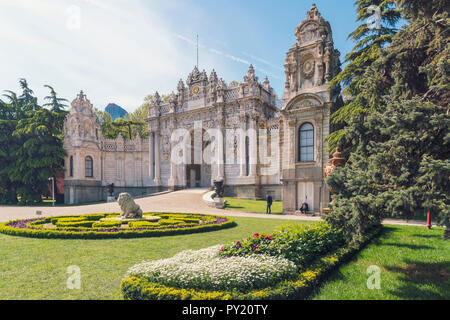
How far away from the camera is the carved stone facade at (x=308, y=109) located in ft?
63.5

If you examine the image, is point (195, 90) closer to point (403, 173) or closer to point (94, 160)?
point (94, 160)

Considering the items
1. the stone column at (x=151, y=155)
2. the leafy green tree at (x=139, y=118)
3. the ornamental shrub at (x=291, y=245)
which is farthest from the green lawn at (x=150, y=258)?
the leafy green tree at (x=139, y=118)

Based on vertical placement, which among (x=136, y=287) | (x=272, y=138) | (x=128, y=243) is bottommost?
(x=128, y=243)

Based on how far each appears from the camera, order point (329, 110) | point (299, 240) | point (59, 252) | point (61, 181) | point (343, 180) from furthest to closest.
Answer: point (61, 181) < point (329, 110) < point (59, 252) < point (299, 240) < point (343, 180)

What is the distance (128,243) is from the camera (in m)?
10.0

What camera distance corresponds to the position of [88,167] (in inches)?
1494

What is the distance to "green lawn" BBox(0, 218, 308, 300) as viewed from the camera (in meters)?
5.55

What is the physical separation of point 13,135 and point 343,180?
127 ft

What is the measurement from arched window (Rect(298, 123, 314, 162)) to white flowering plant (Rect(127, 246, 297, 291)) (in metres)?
14.7

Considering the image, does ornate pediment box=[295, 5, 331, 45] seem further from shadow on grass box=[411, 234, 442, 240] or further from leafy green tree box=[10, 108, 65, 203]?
leafy green tree box=[10, 108, 65, 203]

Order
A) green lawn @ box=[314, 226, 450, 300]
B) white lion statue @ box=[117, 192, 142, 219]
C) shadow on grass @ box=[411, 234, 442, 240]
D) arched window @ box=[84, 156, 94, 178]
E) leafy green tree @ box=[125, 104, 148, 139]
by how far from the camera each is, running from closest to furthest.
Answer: green lawn @ box=[314, 226, 450, 300] < shadow on grass @ box=[411, 234, 442, 240] < white lion statue @ box=[117, 192, 142, 219] < arched window @ box=[84, 156, 94, 178] < leafy green tree @ box=[125, 104, 148, 139]

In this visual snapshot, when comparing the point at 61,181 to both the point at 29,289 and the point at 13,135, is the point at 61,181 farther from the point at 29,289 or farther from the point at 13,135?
the point at 29,289

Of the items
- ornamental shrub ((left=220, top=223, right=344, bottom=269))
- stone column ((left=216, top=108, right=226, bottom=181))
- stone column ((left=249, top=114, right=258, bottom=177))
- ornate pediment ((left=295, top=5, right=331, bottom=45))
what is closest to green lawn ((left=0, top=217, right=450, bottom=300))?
ornamental shrub ((left=220, top=223, right=344, bottom=269))

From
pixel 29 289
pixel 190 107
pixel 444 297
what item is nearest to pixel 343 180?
pixel 444 297
